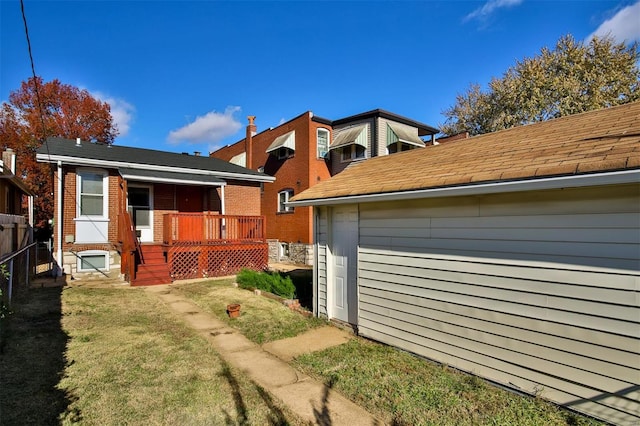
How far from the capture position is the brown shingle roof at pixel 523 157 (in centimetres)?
365

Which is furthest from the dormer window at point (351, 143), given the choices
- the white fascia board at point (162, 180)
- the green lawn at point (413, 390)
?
the green lawn at point (413, 390)

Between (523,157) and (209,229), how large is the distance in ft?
35.8

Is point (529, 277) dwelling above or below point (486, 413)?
above

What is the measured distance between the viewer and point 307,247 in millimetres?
18859

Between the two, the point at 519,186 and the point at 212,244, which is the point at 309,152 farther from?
the point at 519,186

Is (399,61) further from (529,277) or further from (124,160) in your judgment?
(529,277)

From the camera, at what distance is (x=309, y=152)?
19172 millimetres

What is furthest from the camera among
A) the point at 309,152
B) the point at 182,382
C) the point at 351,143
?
the point at 309,152

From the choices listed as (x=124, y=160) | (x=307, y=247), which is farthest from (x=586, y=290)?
(x=307, y=247)

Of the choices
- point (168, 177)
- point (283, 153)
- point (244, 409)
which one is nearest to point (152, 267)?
point (168, 177)

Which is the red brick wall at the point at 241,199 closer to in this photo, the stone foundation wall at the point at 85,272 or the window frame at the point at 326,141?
the window frame at the point at 326,141

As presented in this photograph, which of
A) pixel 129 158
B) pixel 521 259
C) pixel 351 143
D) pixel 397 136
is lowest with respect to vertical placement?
pixel 521 259

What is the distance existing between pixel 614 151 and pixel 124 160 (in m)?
14.2

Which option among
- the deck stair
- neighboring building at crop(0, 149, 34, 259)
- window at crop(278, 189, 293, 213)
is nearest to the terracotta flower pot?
the deck stair
